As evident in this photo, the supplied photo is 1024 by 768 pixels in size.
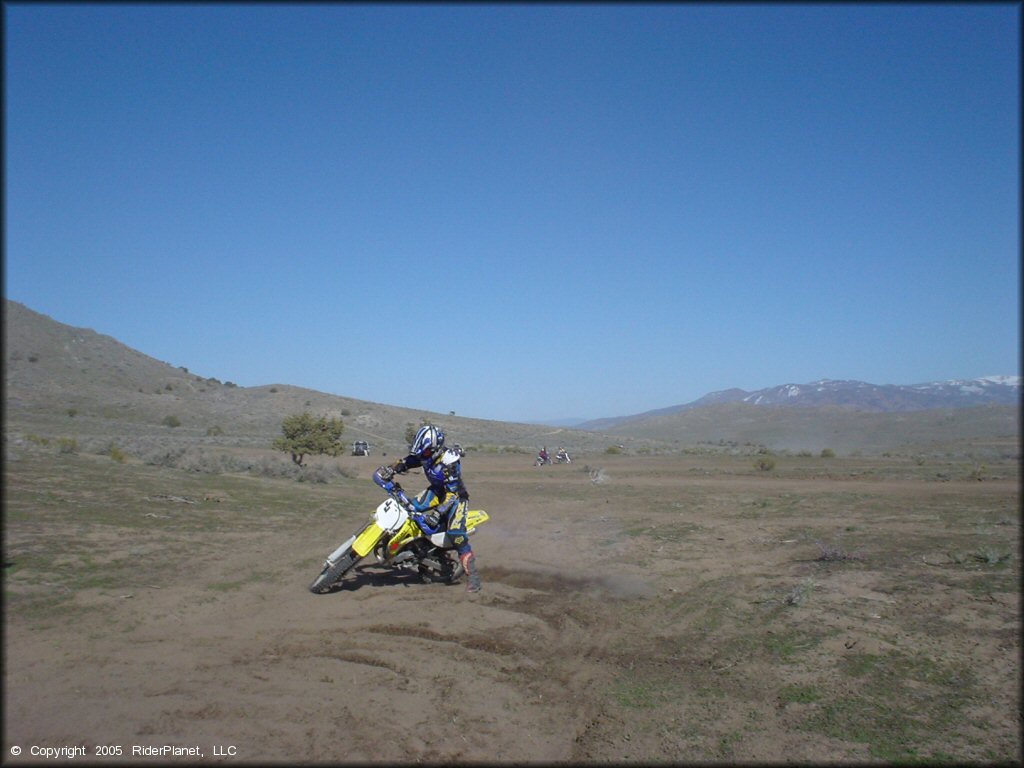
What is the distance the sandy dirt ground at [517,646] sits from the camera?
5.14 meters

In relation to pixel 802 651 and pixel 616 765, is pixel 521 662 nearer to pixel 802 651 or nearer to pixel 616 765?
pixel 616 765

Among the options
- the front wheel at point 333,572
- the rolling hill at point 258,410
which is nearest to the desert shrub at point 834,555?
the front wheel at point 333,572

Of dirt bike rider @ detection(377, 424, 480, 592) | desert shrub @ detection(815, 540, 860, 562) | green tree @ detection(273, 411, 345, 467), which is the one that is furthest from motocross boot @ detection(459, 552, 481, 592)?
green tree @ detection(273, 411, 345, 467)

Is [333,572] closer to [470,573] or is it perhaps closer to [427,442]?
[470,573]

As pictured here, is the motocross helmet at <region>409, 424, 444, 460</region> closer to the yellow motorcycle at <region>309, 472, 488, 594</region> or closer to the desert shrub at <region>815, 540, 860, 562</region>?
the yellow motorcycle at <region>309, 472, 488, 594</region>

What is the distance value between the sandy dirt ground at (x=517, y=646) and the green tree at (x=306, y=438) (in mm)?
15981

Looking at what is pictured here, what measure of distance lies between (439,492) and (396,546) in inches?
38.2

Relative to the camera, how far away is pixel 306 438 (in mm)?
30359

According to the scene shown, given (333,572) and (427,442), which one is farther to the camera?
(427,442)

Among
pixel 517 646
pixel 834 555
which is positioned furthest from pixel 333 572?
pixel 834 555

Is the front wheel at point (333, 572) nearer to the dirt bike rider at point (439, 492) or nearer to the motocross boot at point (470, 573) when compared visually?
the dirt bike rider at point (439, 492)

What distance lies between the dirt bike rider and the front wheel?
3.39 feet

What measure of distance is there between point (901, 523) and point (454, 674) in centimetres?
1229

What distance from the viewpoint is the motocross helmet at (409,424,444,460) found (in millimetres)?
9688
